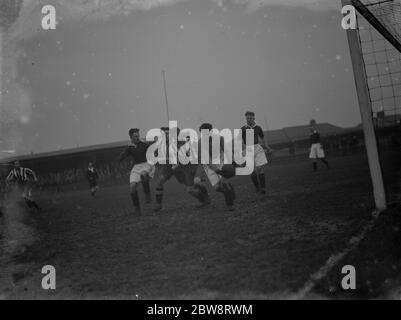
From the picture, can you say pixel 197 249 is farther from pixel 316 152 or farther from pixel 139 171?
pixel 316 152

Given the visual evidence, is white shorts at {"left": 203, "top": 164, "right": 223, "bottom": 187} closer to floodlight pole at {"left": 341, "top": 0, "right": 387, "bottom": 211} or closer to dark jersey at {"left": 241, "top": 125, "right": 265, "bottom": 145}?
dark jersey at {"left": 241, "top": 125, "right": 265, "bottom": 145}

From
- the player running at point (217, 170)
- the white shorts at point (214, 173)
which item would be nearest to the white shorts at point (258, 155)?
the player running at point (217, 170)

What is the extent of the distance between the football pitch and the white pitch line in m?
0.03

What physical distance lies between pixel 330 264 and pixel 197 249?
1.60m

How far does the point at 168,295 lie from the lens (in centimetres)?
340

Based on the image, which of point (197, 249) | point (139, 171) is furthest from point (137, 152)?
point (197, 249)

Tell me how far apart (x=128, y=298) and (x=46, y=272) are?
4.60 ft

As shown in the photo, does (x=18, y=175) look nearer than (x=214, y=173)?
No

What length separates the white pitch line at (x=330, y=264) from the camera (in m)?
3.19

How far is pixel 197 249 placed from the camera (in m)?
4.28

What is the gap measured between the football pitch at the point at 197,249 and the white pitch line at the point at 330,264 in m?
0.03
